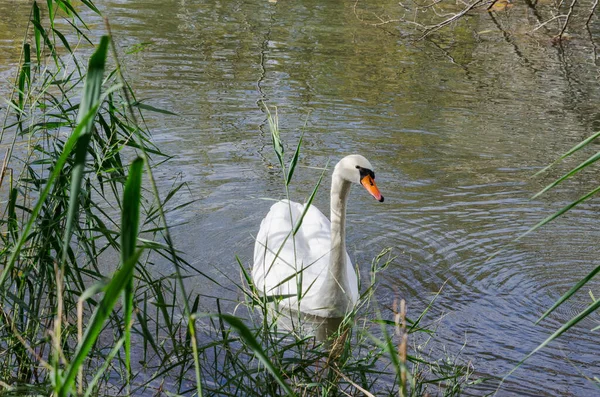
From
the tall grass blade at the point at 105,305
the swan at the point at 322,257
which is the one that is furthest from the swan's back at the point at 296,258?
the tall grass blade at the point at 105,305

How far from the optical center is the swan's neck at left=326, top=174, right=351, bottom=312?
509 cm

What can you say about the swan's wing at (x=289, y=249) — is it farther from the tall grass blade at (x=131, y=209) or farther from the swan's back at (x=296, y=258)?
the tall grass blade at (x=131, y=209)

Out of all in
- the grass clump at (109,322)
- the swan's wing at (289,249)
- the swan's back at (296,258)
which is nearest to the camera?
the grass clump at (109,322)

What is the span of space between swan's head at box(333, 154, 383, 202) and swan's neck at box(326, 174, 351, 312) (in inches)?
3.5

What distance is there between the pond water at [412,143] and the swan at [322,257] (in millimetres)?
411

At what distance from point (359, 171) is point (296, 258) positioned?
0.71 metres

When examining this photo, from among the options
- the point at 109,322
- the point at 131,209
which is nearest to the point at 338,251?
the point at 109,322

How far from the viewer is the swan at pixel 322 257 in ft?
16.7

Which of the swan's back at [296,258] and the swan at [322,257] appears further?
the swan's back at [296,258]

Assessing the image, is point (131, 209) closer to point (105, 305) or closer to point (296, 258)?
point (105, 305)

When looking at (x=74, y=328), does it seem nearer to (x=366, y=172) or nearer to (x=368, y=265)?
(x=366, y=172)

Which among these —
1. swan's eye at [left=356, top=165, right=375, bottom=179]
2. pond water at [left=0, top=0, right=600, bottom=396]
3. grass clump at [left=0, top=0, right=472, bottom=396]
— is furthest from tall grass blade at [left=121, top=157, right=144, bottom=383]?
swan's eye at [left=356, top=165, right=375, bottom=179]

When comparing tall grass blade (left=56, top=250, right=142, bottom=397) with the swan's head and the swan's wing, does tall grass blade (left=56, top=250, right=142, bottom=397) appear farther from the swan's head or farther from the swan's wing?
the swan's wing

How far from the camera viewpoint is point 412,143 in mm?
8617
